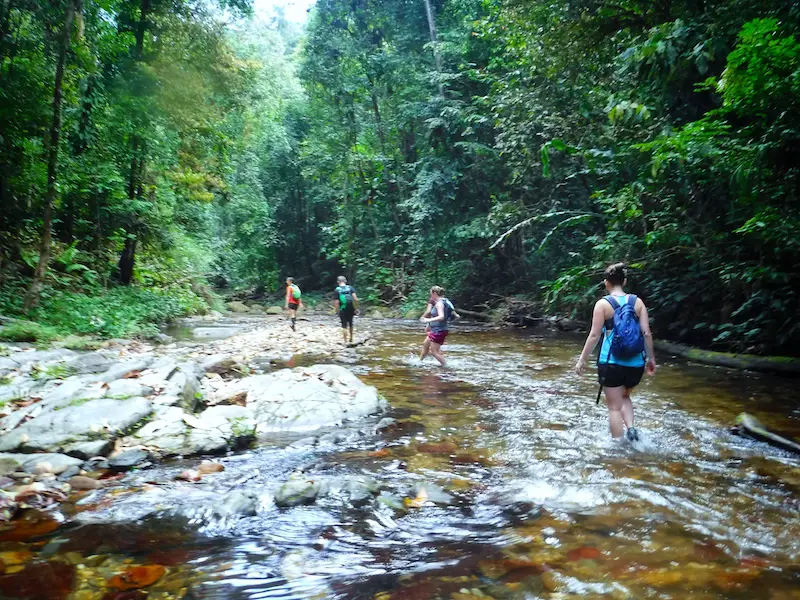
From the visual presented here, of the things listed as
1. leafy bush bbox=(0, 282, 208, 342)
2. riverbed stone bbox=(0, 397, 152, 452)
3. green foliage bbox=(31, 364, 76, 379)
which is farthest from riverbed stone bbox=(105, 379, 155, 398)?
leafy bush bbox=(0, 282, 208, 342)

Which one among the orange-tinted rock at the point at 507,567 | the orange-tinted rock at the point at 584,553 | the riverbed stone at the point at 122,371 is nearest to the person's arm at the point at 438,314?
the riverbed stone at the point at 122,371

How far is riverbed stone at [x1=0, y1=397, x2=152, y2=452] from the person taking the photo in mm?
5371

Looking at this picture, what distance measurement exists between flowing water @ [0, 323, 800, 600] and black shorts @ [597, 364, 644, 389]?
0.70m

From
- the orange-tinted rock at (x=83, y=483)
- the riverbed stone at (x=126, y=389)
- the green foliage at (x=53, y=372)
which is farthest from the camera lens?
the green foliage at (x=53, y=372)

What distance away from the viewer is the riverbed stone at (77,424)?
5.37 meters

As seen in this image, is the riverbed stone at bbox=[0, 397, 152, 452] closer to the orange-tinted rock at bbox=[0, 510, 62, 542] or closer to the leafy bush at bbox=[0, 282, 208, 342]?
the orange-tinted rock at bbox=[0, 510, 62, 542]

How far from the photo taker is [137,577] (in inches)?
126

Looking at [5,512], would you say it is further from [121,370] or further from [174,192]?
[174,192]

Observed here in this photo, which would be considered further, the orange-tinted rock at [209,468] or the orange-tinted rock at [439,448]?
the orange-tinted rock at [439,448]

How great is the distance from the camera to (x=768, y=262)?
1018 centimetres

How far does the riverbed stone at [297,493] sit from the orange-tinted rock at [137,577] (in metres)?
1.16

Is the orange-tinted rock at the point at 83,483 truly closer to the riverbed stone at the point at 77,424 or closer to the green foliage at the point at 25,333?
the riverbed stone at the point at 77,424

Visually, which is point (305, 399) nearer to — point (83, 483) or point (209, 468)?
point (209, 468)

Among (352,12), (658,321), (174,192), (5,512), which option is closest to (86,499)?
(5,512)
